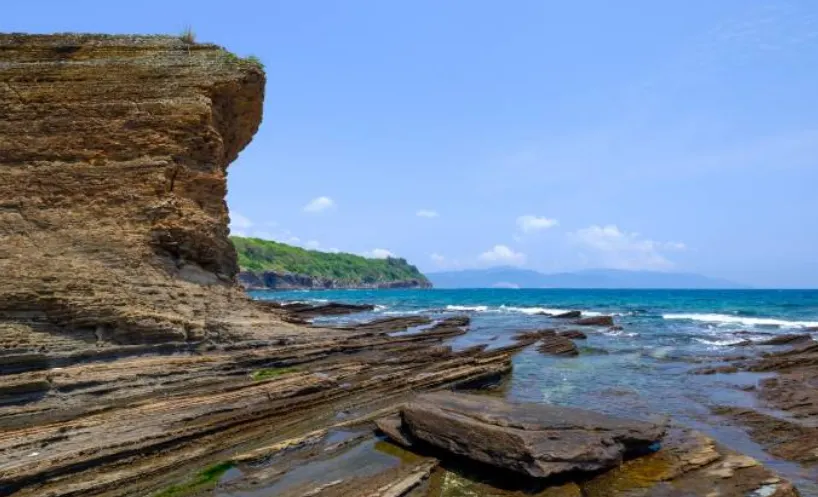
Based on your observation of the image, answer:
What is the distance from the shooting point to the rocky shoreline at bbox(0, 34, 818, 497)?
28.9ft

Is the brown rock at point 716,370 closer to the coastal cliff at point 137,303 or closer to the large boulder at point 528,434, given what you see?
the coastal cliff at point 137,303

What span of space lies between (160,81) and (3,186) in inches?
230

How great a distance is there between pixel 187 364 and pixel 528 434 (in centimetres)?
876

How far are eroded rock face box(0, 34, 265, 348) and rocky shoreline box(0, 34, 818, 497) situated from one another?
0.18 feet

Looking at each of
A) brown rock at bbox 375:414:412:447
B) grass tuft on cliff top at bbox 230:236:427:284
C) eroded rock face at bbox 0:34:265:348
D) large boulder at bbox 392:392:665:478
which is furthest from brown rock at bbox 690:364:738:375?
grass tuft on cliff top at bbox 230:236:427:284

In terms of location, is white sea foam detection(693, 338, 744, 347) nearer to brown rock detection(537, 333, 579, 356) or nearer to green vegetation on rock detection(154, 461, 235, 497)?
brown rock detection(537, 333, 579, 356)

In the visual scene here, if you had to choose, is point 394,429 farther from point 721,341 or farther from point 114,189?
point 721,341

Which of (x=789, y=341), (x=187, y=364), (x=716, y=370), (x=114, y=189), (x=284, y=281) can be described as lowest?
(x=716, y=370)

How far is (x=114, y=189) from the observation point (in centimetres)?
1582

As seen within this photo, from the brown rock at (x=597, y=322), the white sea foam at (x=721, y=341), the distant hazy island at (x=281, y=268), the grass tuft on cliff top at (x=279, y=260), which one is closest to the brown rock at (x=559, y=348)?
the white sea foam at (x=721, y=341)

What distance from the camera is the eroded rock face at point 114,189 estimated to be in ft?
41.9

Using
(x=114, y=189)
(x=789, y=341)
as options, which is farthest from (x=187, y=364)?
(x=789, y=341)

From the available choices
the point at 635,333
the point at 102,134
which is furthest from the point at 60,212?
the point at 635,333

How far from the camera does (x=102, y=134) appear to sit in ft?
53.9
